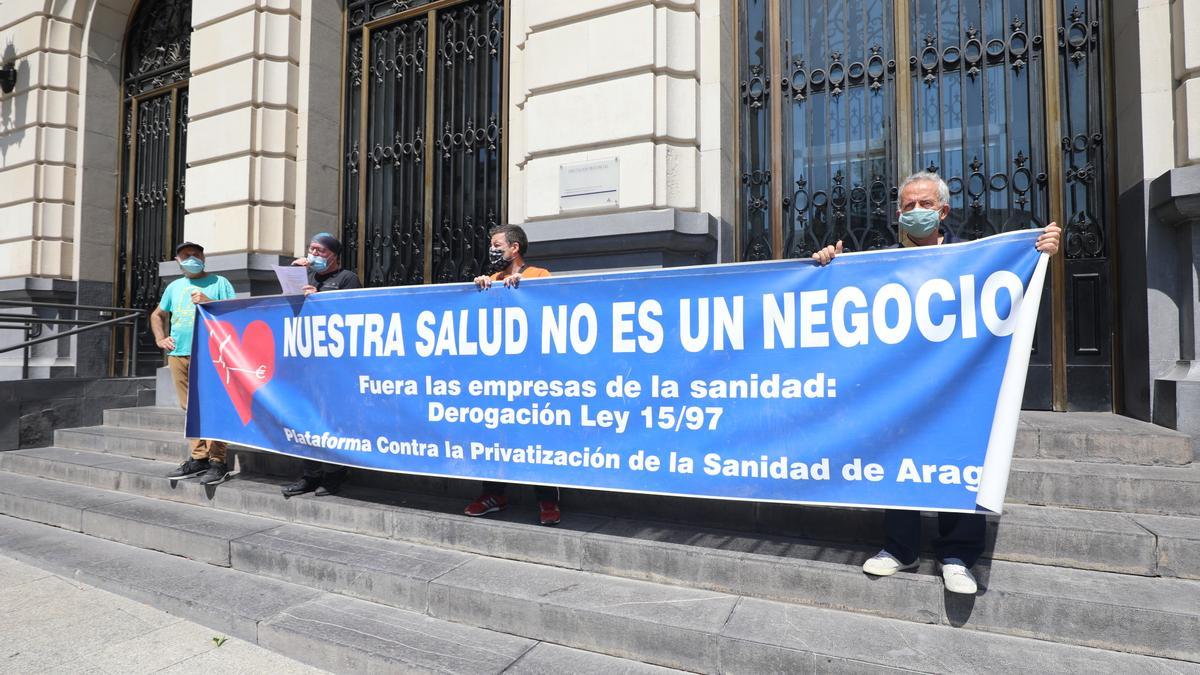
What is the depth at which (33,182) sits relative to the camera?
9.93m

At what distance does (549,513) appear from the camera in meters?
3.93

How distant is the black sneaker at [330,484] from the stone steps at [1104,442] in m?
4.74

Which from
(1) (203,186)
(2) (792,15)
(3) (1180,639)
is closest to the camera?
(3) (1180,639)

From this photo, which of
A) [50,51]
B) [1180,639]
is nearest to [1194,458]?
[1180,639]

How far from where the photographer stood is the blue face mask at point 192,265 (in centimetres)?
554

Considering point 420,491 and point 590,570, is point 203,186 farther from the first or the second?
point 590,570

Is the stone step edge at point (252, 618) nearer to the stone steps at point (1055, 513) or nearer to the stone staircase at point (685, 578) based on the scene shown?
the stone staircase at point (685, 578)

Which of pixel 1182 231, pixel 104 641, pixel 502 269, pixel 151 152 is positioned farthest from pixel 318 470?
pixel 151 152

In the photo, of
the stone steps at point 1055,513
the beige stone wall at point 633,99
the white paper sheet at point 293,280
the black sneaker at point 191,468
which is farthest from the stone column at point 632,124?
the black sneaker at point 191,468

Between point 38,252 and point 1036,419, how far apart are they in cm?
1326

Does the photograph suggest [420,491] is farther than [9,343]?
No

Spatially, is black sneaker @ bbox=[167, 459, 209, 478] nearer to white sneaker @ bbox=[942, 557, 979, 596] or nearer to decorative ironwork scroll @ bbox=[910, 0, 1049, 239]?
white sneaker @ bbox=[942, 557, 979, 596]

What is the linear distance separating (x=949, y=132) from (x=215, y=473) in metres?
6.92

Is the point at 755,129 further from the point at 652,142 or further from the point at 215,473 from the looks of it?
the point at 215,473
